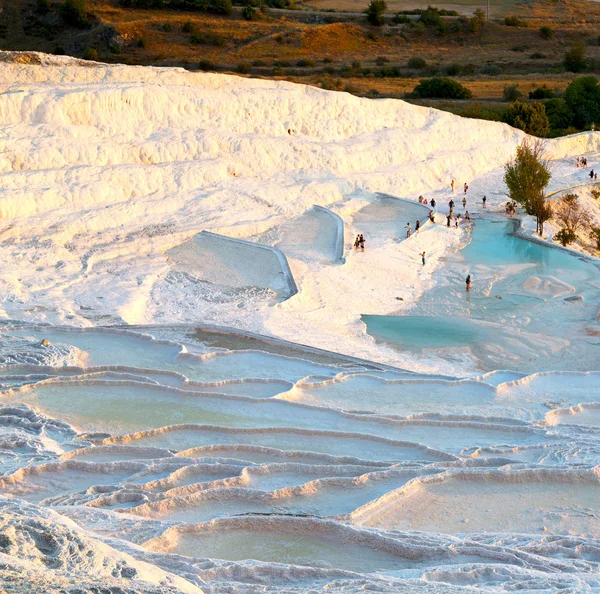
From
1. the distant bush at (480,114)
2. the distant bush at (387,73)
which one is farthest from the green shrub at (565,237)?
the distant bush at (387,73)

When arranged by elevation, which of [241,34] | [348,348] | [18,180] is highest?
[241,34]

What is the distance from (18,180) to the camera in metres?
21.8

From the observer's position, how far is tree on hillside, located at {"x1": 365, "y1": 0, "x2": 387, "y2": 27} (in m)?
61.4

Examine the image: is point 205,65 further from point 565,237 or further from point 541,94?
point 565,237

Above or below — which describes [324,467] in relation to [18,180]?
below

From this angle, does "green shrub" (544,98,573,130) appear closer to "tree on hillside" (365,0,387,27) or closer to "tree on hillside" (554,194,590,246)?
"tree on hillside" (554,194,590,246)

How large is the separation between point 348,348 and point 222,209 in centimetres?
813

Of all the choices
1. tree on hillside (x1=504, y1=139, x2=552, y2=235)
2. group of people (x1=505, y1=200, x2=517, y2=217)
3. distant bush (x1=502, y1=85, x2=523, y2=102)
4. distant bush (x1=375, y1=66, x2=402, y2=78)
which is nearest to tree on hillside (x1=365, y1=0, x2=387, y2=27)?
distant bush (x1=375, y1=66, x2=402, y2=78)

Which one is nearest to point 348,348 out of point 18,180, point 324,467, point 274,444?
point 274,444

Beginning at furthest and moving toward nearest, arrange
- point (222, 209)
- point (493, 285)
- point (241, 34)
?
1. point (241, 34)
2. point (222, 209)
3. point (493, 285)

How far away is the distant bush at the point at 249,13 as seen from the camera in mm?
59406

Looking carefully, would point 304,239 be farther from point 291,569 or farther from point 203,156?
point 291,569

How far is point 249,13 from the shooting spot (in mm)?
59438

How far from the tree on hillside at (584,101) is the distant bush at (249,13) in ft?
75.7
